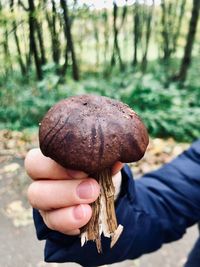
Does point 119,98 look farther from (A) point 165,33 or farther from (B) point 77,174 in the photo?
(A) point 165,33

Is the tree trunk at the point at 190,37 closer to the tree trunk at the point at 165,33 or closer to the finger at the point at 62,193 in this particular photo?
Answer: the tree trunk at the point at 165,33

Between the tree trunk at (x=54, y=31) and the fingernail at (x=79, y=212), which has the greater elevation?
the fingernail at (x=79, y=212)

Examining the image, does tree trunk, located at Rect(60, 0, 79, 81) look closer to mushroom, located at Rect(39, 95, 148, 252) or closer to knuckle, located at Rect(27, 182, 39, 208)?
knuckle, located at Rect(27, 182, 39, 208)

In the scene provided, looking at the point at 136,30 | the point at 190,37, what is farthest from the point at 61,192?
the point at 136,30

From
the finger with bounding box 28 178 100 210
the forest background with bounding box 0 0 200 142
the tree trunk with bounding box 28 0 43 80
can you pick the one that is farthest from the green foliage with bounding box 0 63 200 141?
the finger with bounding box 28 178 100 210

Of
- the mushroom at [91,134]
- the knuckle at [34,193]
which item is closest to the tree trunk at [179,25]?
the knuckle at [34,193]

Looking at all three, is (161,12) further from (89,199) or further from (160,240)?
(89,199)

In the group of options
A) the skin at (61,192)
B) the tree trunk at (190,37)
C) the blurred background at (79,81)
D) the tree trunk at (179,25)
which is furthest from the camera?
the tree trunk at (179,25)
